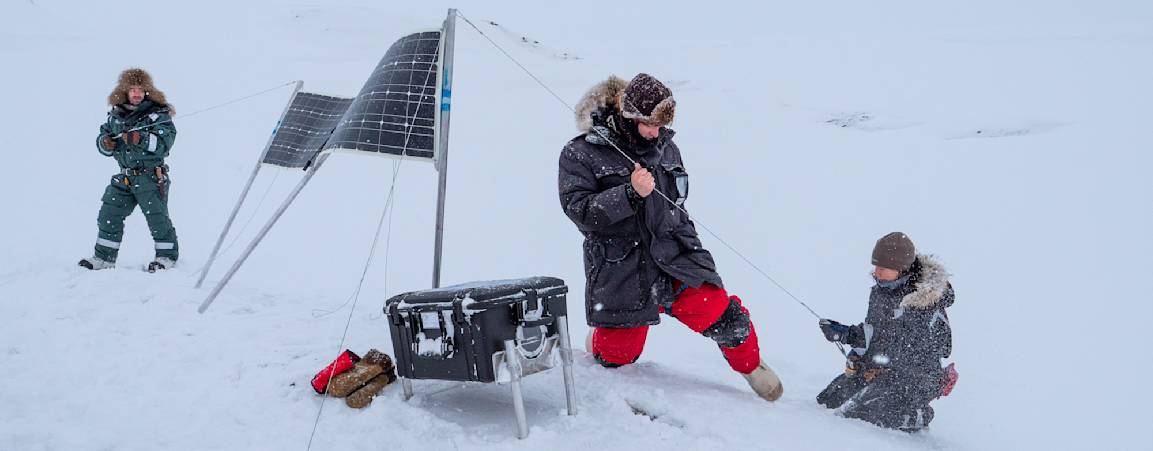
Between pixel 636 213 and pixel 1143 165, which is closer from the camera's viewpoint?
pixel 636 213

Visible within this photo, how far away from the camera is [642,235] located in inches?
128

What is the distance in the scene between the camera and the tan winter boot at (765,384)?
3312 mm

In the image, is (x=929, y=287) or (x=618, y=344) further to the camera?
(x=618, y=344)

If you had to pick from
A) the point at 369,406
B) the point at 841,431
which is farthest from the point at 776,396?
the point at 369,406

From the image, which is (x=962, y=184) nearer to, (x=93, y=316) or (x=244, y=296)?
(x=244, y=296)

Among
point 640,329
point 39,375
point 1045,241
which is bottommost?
point 39,375

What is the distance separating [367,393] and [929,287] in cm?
246

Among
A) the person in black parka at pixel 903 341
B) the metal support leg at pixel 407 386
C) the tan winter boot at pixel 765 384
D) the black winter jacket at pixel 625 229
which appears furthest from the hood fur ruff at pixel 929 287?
the metal support leg at pixel 407 386

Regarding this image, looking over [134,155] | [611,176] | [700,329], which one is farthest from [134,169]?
[700,329]

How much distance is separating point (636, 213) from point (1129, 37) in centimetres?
1658

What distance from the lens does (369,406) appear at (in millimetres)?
2961

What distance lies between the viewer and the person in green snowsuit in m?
5.47

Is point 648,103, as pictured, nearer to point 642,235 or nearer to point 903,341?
point 642,235

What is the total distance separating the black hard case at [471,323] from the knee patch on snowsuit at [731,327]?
90 cm
